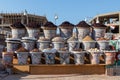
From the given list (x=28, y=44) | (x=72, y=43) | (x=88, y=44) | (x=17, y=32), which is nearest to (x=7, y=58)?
(x=28, y=44)

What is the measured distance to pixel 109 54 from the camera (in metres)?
11.5

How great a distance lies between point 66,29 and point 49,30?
24.8 inches

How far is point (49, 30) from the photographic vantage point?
1234cm

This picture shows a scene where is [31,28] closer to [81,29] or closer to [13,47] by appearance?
[13,47]

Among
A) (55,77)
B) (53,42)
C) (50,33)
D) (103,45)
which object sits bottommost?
(55,77)

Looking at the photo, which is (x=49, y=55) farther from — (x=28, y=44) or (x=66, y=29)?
(x=66, y=29)

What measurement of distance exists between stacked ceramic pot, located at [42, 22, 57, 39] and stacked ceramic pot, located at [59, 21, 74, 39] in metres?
0.29

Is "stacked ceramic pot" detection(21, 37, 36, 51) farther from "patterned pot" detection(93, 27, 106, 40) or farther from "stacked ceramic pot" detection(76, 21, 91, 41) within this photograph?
"patterned pot" detection(93, 27, 106, 40)

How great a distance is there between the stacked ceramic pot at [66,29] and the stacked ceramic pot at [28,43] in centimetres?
115

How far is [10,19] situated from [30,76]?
39356mm

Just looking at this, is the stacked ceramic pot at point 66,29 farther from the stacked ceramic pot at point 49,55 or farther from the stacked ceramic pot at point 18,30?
the stacked ceramic pot at point 18,30

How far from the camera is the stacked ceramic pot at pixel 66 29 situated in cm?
1242

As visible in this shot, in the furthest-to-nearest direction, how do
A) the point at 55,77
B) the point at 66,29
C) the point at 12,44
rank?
1. the point at 66,29
2. the point at 12,44
3. the point at 55,77

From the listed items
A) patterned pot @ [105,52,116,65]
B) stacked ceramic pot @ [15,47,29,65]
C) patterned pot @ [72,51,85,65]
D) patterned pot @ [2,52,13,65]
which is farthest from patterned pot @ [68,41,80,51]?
patterned pot @ [2,52,13,65]
